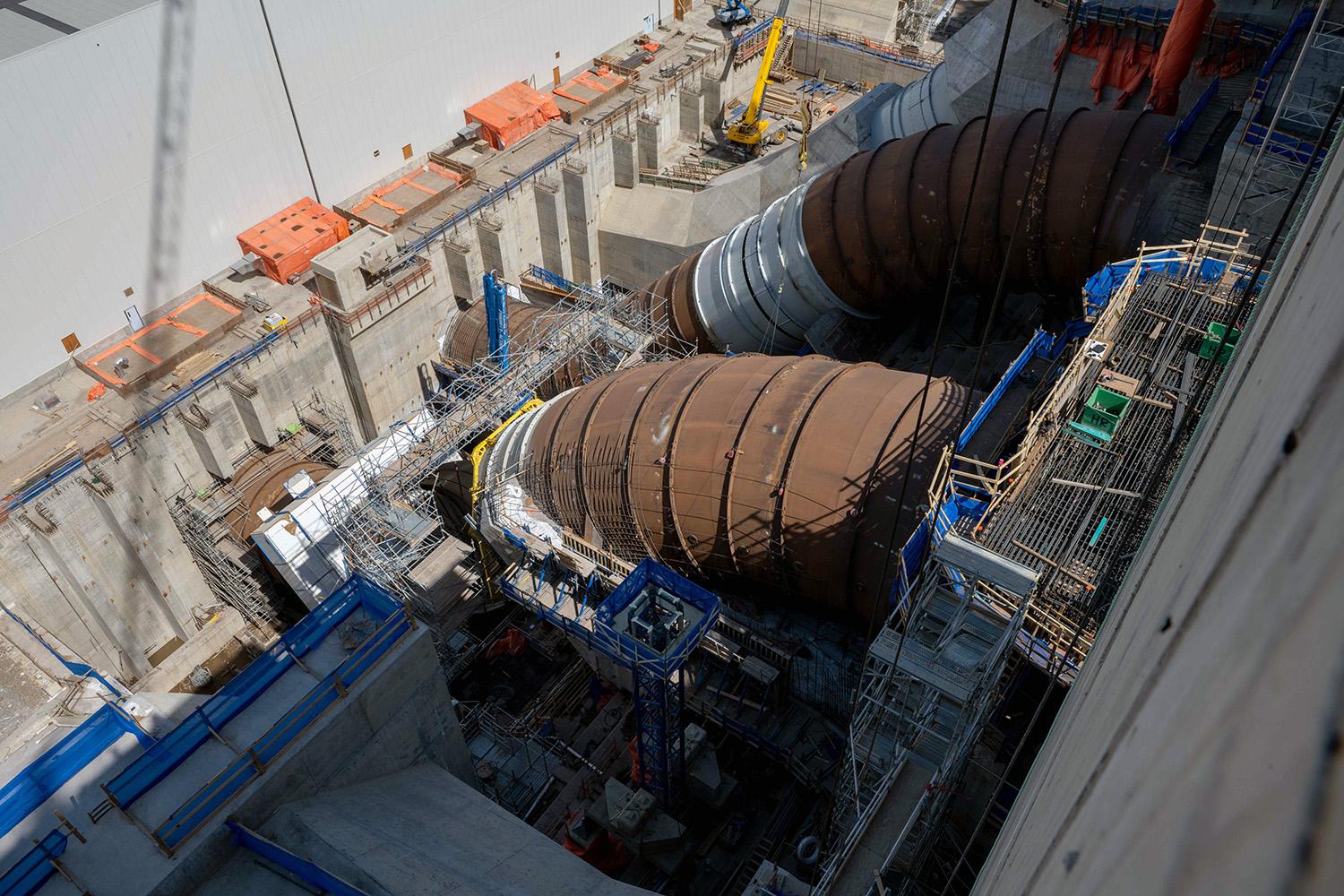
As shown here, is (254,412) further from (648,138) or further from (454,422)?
(648,138)

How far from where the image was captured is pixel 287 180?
34.3 metres

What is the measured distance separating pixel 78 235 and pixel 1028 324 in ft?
92.5

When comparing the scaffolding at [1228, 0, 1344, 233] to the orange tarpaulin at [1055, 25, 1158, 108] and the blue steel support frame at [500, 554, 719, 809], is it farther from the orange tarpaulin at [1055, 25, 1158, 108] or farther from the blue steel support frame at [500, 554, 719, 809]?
the blue steel support frame at [500, 554, 719, 809]

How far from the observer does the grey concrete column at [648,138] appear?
3997 centimetres

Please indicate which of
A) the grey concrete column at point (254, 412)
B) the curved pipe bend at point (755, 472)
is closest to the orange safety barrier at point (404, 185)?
the grey concrete column at point (254, 412)

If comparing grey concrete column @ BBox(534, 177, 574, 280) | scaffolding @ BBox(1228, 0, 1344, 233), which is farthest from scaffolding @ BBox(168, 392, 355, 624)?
scaffolding @ BBox(1228, 0, 1344, 233)

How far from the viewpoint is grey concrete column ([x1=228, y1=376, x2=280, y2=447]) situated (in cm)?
3000

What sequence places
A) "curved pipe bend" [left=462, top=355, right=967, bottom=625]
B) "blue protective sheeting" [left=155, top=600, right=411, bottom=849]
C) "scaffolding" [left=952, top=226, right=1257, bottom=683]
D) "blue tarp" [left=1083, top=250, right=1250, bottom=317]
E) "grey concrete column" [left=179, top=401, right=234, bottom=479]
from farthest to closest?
1. "grey concrete column" [left=179, top=401, right=234, bottom=479]
2. "blue tarp" [left=1083, top=250, right=1250, bottom=317]
3. "curved pipe bend" [left=462, top=355, right=967, bottom=625]
4. "scaffolding" [left=952, top=226, right=1257, bottom=683]
5. "blue protective sheeting" [left=155, top=600, right=411, bottom=849]

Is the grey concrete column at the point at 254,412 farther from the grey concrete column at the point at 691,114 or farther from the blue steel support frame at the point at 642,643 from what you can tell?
the grey concrete column at the point at 691,114

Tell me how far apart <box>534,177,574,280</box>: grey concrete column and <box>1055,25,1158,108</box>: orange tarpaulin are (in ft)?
60.3

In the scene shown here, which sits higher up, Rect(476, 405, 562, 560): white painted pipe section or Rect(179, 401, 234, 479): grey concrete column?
Rect(476, 405, 562, 560): white painted pipe section

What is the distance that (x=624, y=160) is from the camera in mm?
39531

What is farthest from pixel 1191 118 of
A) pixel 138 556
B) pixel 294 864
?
pixel 138 556

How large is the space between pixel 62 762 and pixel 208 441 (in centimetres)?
1784
